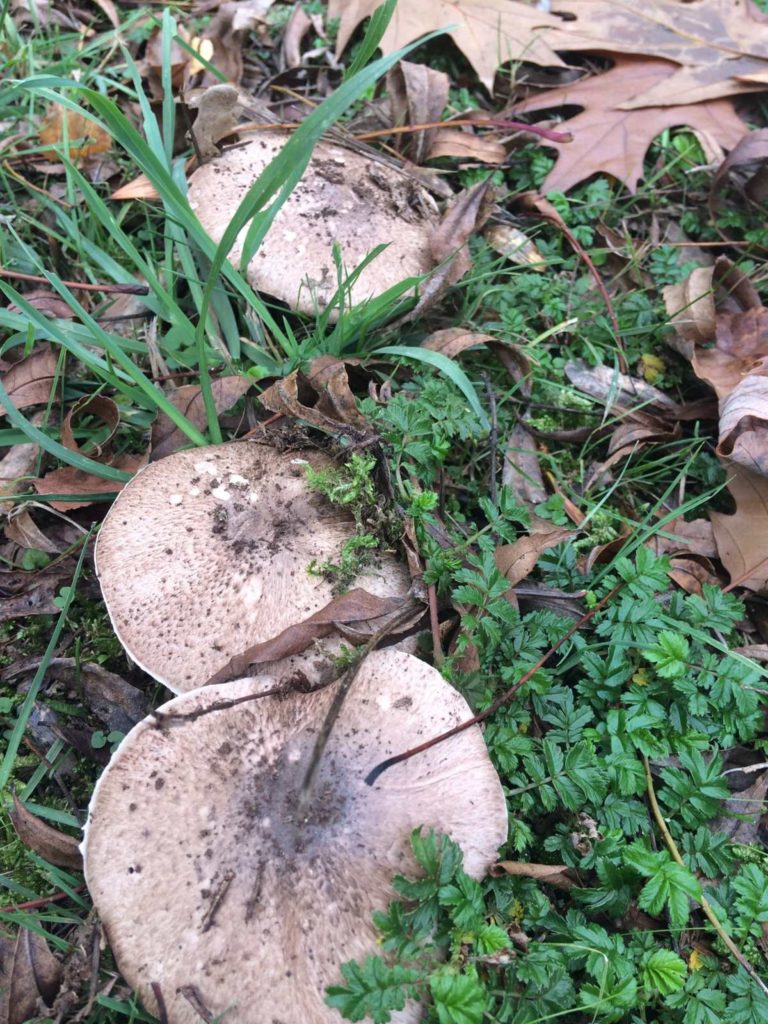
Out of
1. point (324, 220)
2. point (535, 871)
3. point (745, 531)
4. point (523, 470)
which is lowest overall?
point (535, 871)

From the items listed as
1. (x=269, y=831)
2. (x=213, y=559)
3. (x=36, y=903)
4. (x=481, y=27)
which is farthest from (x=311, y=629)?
(x=481, y=27)

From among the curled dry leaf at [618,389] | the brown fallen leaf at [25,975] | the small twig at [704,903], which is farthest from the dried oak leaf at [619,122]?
the brown fallen leaf at [25,975]

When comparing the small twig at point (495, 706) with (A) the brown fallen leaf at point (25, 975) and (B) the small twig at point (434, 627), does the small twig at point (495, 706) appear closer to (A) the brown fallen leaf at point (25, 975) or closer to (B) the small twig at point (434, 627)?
(B) the small twig at point (434, 627)

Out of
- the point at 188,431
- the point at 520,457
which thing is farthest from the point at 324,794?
the point at 520,457

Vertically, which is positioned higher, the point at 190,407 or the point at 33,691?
the point at 190,407

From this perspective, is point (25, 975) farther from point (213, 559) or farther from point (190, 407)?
point (190, 407)

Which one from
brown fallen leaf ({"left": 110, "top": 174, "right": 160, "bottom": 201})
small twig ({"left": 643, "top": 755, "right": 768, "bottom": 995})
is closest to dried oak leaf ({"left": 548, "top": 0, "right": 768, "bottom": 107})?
brown fallen leaf ({"left": 110, "top": 174, "right": 160, "bottom": 201})

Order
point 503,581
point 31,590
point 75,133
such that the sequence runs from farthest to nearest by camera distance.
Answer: point 75,133 → point 31,590 → point 503,581
